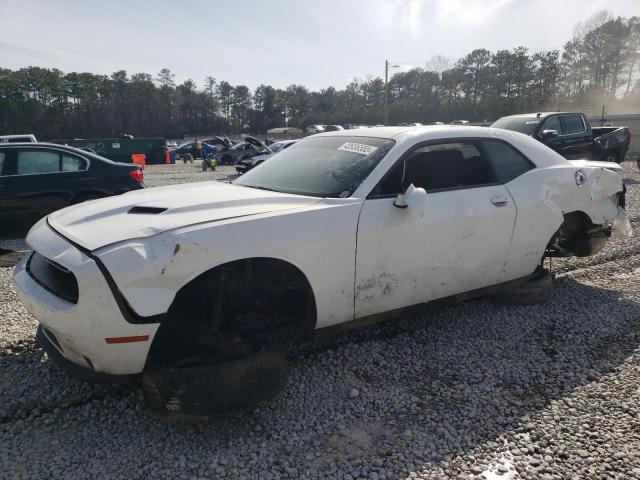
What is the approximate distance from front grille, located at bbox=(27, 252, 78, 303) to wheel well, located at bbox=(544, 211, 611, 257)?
375 cm

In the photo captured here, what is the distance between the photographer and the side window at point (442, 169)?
295 cm

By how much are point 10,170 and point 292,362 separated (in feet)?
18.0

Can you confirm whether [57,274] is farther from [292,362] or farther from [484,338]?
[484,338]

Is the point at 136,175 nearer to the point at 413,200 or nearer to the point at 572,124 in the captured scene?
the point at 413,200

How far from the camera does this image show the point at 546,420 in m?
2.30

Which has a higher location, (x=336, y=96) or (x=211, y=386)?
(x=336, y=96)

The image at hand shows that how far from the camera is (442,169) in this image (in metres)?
3.22

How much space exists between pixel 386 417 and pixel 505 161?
2.24m

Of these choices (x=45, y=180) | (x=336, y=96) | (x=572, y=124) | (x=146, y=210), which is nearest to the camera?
(x=146, y=210)

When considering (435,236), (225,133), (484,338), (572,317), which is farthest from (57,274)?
(225,133)

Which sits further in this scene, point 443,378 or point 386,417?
point 443,378

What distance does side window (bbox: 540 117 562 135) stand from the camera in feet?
32.9

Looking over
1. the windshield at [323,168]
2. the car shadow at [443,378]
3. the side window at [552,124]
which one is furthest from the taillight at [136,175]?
the side window at [552,124]

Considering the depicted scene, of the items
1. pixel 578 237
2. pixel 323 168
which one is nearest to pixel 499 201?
pixel 323 168
